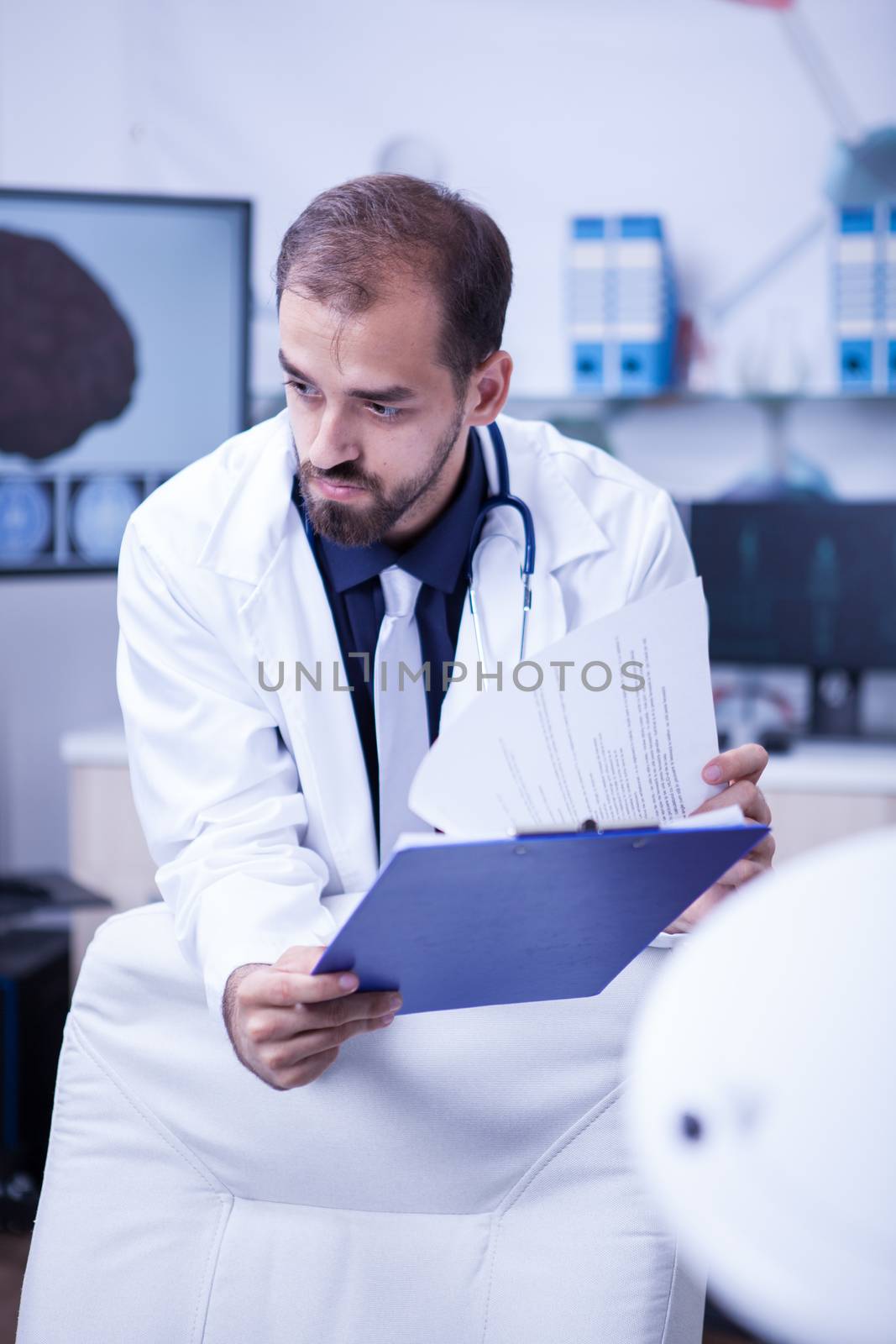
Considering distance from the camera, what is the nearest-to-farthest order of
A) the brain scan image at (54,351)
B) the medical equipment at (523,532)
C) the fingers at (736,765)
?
the fingers at (736,765), the medical equipment at (523,532), the brain scan image at (54,351)

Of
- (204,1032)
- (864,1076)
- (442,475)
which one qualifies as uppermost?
(442,475)

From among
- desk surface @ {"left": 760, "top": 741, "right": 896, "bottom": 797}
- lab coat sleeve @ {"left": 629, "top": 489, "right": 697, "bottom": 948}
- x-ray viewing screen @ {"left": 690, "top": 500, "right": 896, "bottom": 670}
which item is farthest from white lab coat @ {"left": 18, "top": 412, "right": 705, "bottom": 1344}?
x-ray viewing screen @ {"left": 690, "top": 500, "right": 896, "bottom": 670}

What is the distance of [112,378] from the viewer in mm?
2387

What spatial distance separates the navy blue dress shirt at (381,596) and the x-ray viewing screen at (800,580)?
4.27 feet

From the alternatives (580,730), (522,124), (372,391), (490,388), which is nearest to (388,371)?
(372,391)

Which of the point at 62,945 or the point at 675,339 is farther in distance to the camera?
the point at 675,339

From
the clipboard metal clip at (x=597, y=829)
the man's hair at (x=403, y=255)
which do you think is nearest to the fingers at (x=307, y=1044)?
the clipboard metal clip at (x=597, y=829)

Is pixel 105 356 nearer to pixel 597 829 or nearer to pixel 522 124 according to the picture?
pixel 522 124

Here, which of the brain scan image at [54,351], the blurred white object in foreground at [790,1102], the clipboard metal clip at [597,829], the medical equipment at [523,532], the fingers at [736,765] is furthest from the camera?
the brain scan image at [54,351]

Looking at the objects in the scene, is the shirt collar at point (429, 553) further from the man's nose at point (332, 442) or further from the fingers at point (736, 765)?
the fingers at point (736, 765)

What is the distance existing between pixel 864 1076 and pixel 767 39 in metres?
2.76

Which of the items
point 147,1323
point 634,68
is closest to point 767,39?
point 634,68

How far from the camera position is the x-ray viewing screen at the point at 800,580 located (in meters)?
2.59

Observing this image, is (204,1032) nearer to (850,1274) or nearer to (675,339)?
(850,1274)
